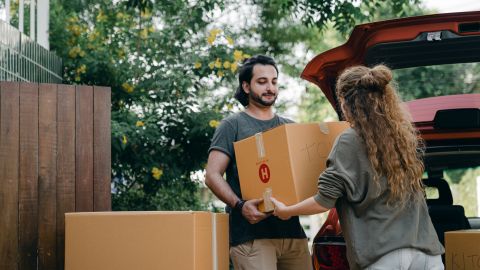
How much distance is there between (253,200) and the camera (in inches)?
148

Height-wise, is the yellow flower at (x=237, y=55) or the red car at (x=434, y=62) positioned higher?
the yellow flower at (x=237, y=55)

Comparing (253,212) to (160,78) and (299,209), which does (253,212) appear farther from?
(160,78)

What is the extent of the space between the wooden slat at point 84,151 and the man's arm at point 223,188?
0.58 m

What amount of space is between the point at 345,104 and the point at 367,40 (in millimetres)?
794

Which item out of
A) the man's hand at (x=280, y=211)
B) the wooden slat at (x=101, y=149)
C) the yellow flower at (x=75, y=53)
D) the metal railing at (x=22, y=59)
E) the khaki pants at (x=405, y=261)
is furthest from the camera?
the yellow flower at (x=75, y=53)

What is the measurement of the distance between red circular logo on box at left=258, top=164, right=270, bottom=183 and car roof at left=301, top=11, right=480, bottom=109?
0.72 metres

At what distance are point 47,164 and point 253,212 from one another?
1.02m

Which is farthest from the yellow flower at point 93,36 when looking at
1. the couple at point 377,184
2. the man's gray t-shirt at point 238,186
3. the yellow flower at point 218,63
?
the couple at point 377,184

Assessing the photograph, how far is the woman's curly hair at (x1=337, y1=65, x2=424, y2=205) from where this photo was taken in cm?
314

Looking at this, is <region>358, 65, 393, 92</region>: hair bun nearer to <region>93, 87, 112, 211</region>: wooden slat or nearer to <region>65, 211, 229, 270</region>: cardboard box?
<region>65, 211, 229, 270</region>: cardboard box

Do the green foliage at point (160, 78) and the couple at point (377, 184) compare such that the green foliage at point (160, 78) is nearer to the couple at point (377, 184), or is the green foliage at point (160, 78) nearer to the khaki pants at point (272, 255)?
the khaki pants at point (272, 255)

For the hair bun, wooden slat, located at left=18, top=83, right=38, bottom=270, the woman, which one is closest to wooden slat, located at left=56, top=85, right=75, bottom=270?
wooden slat, located at left=18, top=83, right=38, bottom=270

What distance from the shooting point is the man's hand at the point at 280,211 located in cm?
353

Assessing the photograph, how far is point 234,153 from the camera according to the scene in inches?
158
